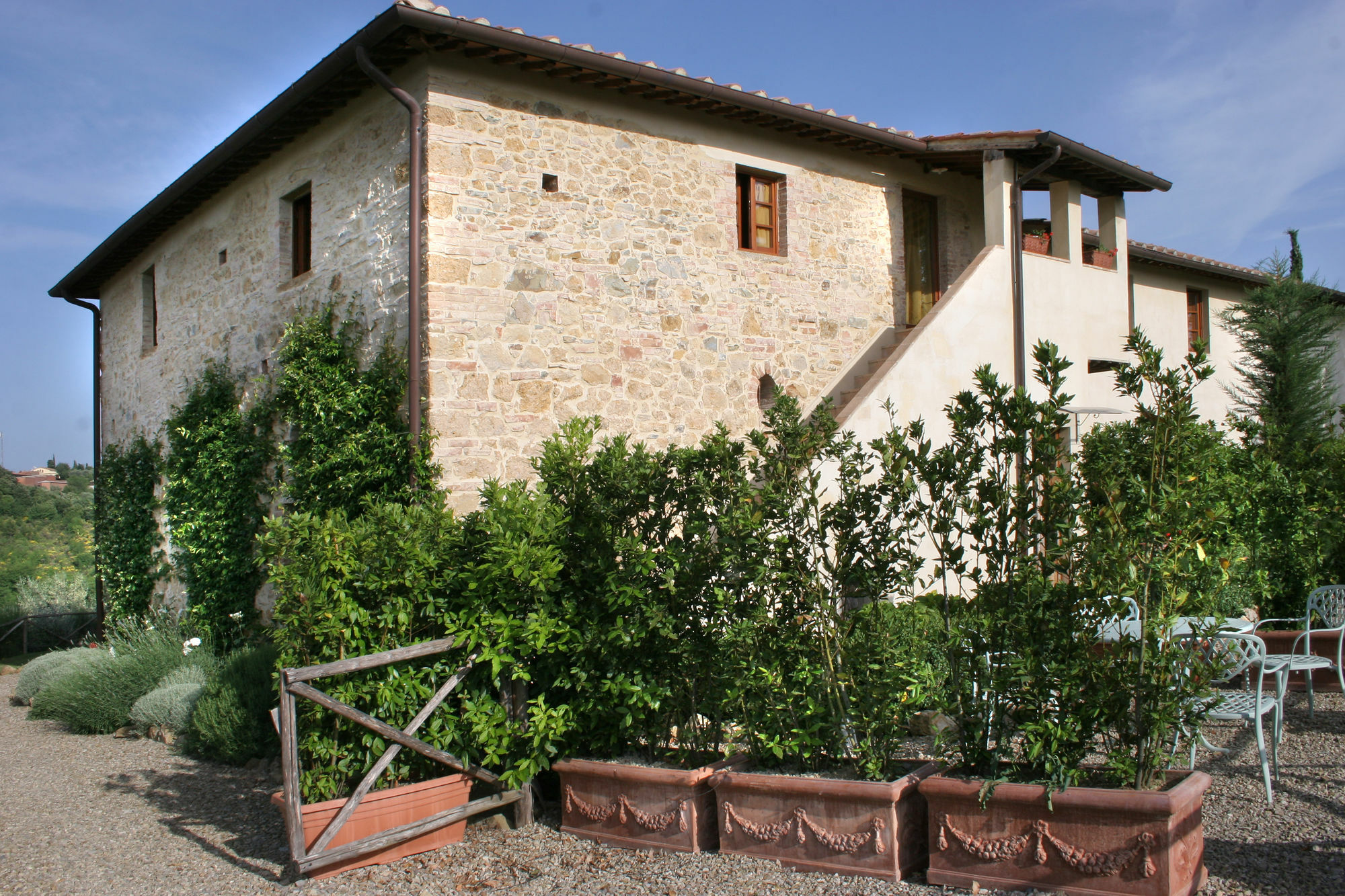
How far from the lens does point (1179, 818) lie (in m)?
→ 3.46

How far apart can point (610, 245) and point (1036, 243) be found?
523 cm

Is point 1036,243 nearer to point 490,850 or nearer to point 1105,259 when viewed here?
point 1105,259

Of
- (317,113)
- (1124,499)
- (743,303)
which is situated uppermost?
(317,113)

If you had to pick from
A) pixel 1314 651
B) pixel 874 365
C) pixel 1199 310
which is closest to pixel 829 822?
pixel 1314 651

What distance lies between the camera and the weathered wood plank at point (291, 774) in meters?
4.33

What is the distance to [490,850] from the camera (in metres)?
4.74

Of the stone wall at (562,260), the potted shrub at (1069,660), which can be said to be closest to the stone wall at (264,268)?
the stone wall at (562,260)

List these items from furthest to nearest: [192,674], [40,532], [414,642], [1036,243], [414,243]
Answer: [40,532] → [1036,243] → [192,674] → [414,243] → [414,642]

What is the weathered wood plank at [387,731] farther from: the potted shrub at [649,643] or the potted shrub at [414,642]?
the potted shrub at [649,643]

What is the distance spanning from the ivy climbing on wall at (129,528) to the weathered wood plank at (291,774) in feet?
27.7

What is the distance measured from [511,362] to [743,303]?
2.62m

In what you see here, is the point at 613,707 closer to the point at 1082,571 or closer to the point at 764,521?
the point at 764,521

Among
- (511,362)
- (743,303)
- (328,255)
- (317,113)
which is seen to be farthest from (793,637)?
(317,113)

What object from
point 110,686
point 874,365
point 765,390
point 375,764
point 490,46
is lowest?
point 110,686
